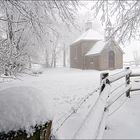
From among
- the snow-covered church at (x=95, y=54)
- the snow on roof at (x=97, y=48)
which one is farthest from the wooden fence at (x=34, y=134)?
the snow on roof at (x=97, y=48)

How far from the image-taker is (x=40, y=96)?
3037 mm

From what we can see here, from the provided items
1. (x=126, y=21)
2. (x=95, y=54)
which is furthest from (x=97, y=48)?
(x=126, y=21)

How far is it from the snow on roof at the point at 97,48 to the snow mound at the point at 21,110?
35758 mm

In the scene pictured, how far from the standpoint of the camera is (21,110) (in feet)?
8.95

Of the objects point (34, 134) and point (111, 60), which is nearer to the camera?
point (34, 134)

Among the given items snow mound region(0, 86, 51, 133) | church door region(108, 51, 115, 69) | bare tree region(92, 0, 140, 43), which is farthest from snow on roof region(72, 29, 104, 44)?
snow mound region(0, 86, 51, 133)

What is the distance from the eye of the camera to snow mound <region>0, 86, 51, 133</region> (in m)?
2.64

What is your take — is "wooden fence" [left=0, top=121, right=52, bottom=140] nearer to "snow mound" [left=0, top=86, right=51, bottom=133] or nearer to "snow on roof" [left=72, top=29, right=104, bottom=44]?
"snow mound" [left=0, top=86, right=51, bottom=133]

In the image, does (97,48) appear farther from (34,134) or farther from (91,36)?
(34,134)

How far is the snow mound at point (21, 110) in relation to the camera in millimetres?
2637

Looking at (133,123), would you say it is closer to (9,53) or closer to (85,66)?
(9,53)

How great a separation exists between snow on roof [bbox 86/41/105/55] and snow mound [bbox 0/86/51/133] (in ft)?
117

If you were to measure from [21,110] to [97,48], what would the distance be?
38.4 metres

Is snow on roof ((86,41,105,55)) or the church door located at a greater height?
snow on roof ((86,41,105,55))
